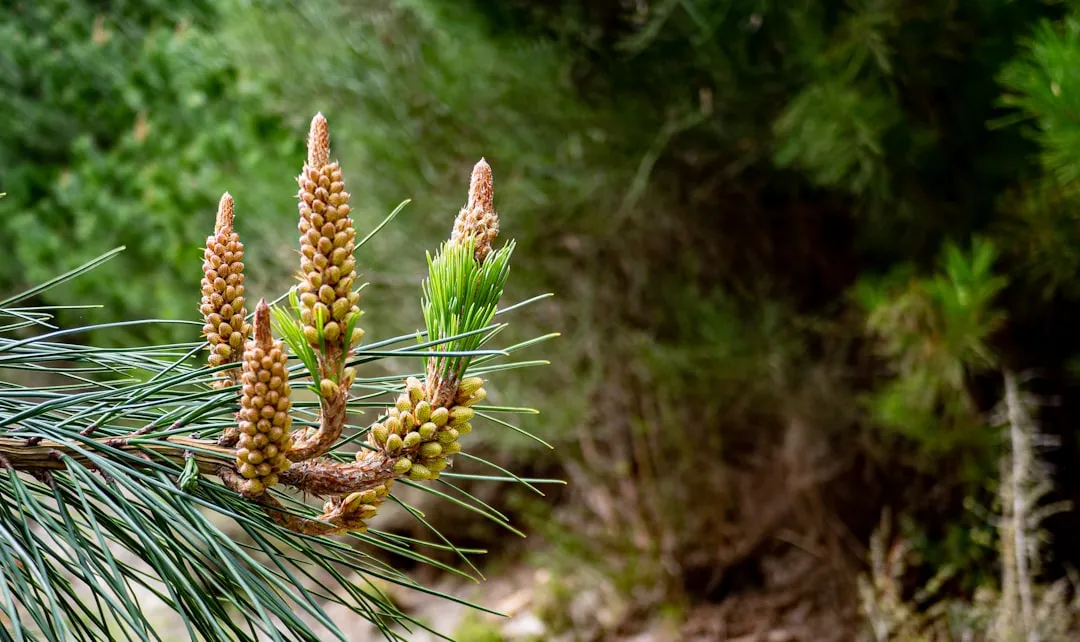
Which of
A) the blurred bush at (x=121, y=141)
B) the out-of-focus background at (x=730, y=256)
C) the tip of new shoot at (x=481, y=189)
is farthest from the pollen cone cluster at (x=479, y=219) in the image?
the blurred bush at (x=121, y=141)

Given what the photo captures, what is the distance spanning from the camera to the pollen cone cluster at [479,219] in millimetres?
457

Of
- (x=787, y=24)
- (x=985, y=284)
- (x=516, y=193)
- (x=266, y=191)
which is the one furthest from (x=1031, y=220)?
(x=266, y=191)

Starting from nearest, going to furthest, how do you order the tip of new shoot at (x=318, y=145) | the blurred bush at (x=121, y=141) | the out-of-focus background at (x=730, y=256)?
the tip of new shoot at (x=318, y=145) → the out-of-focus background at (x=730, y=256) → the blurred bush at (x=121, y=141)

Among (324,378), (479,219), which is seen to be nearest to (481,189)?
(479,219)

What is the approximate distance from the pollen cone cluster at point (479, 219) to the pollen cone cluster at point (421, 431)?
0.24 feet

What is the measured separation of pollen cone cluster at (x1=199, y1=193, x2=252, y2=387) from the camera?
1.60 ft

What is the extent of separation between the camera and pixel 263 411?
417mm

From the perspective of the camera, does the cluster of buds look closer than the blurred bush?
Yes

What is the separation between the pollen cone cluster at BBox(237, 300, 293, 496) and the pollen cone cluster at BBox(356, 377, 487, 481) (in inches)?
2.0

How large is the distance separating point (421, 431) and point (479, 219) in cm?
12

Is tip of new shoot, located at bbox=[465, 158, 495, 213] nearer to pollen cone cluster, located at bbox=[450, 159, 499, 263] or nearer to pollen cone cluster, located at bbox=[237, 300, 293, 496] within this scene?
pollen cone cluster, located at bbox=[450, 159, 499, 263]

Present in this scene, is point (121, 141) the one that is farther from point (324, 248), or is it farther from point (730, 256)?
point (324, 248)

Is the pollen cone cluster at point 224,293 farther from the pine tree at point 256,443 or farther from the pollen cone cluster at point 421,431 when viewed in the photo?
the pollen cone cluster at point 421,431

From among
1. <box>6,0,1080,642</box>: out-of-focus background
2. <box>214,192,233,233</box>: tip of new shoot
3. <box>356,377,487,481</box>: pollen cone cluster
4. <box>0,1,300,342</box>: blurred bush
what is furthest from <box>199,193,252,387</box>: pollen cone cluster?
<box>0,1,300,342</box>: blurred bush
